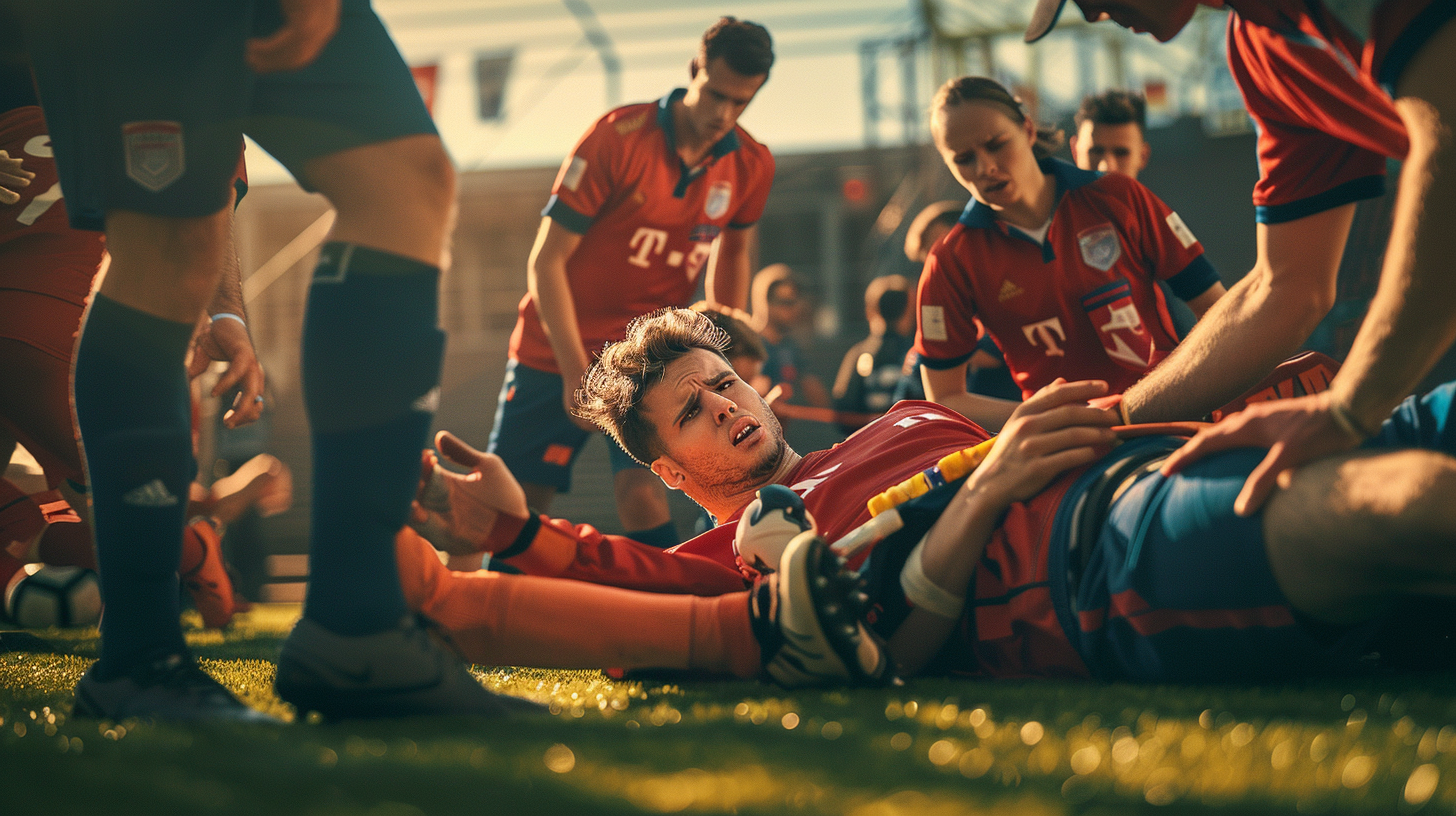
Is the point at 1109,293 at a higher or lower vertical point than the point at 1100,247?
lower

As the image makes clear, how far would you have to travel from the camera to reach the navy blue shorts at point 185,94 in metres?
1.52

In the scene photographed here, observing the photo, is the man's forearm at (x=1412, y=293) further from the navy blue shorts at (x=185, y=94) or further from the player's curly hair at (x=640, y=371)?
the player's curly hair at (x=640, y=371)

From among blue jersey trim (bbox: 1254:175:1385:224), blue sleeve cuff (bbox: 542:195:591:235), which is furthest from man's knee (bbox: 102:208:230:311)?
blue sleeve cuff (bbox: 542:195:591:235)

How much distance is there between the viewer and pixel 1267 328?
2.23 m

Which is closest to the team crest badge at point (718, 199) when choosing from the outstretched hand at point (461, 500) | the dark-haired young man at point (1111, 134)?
the dark-haired young man at point (1111, 134)

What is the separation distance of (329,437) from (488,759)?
50cm

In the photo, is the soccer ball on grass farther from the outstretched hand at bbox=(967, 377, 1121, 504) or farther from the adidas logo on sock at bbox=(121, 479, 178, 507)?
the outstretched hand at bbox=(967, 377, 1121, 504)

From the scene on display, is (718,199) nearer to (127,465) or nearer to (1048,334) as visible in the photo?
(1048,334)

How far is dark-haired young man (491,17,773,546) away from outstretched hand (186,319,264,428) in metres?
1.52

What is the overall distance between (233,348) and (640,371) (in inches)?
35.7

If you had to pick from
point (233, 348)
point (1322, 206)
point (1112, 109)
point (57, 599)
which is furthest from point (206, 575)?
point (1112, 109)

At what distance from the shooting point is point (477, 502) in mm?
1853

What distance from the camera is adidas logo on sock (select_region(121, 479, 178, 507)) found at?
161cm

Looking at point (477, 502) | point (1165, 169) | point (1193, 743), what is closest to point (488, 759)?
point (477, 502)
